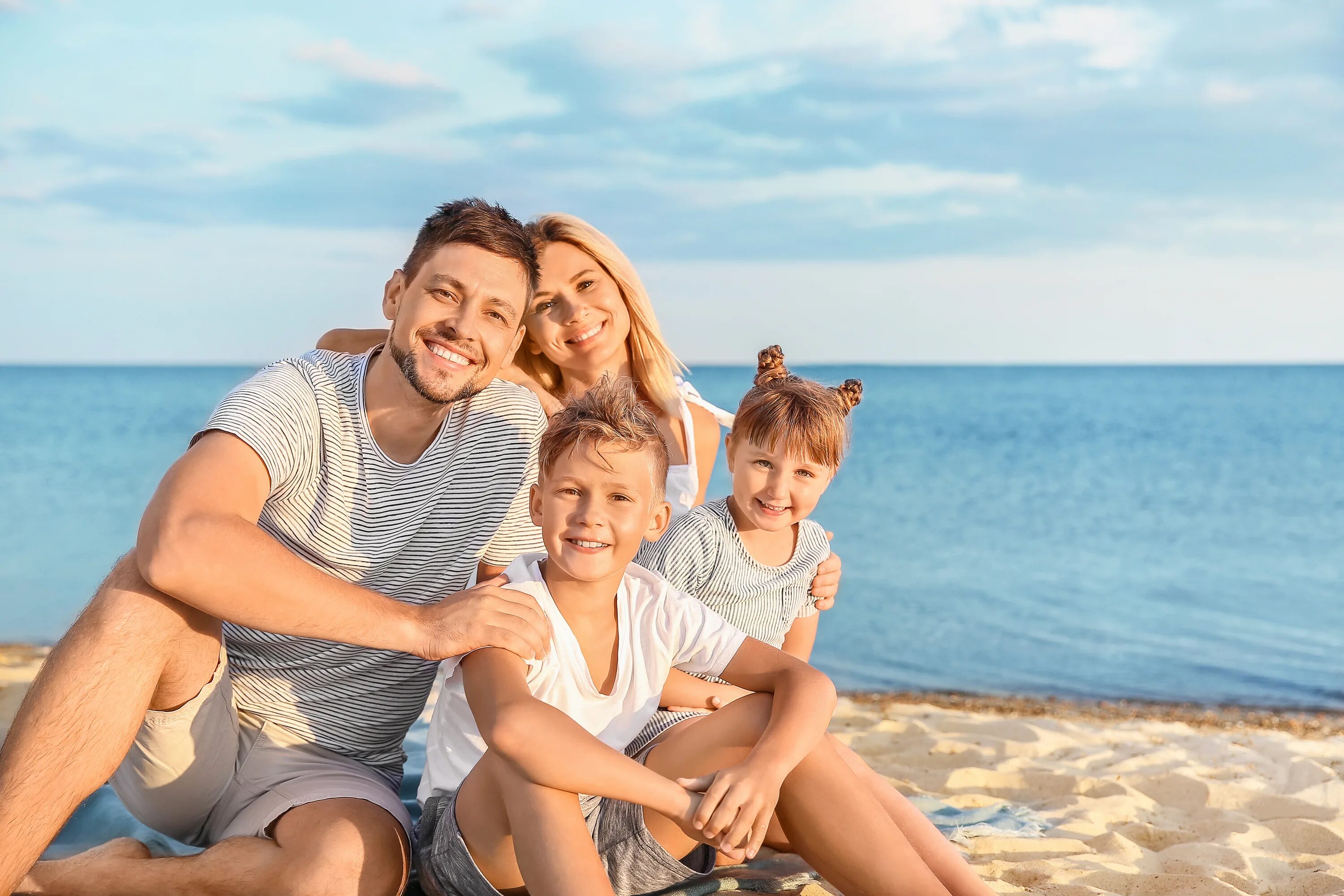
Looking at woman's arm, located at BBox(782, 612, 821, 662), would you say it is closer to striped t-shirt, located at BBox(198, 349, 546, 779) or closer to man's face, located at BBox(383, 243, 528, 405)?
striped t-shirt, located at BBox(198, 349, 546, 779)

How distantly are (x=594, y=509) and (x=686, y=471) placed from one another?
151 cm

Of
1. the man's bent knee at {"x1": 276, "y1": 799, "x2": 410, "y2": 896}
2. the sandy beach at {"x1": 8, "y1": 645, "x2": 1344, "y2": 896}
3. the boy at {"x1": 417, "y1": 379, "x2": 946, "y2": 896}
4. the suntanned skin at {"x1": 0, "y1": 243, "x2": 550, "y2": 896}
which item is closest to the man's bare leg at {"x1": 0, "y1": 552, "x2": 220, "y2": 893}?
the suntanned skin at {"x1": 0, "y1": 243, "x2": 550, "y2": 896}

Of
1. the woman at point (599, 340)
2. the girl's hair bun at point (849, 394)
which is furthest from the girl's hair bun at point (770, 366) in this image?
the woman at point (599, 340)

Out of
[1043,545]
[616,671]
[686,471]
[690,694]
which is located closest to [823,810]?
[690,694]

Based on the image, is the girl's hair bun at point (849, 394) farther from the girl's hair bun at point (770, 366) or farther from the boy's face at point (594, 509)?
the boy's face at point (594, 509)

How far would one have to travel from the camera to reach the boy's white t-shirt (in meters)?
2.51

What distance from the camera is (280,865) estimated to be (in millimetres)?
2518

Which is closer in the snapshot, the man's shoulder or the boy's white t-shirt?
the boy's white t-shirt

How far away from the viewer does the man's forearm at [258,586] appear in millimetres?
2324

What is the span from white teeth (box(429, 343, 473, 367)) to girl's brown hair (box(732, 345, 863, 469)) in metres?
0.92

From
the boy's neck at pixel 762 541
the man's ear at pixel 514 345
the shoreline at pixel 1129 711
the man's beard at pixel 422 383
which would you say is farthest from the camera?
the shoreline at pixel 1129 711

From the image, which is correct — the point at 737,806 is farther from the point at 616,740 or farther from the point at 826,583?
the point at 826,583

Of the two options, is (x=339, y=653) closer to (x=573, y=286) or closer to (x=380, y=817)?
(x=380, y=817)

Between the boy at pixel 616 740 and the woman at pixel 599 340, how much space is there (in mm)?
1143
